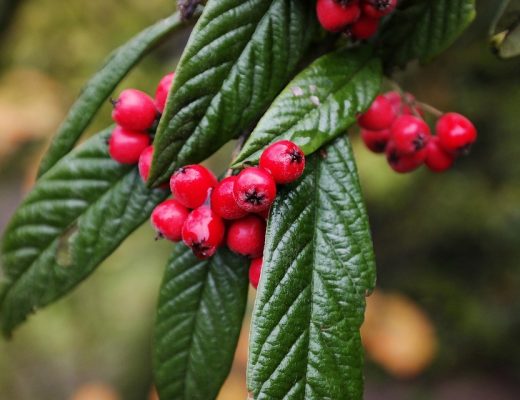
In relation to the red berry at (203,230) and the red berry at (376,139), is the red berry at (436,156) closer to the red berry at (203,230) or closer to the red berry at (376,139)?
the red berry at (376,139)

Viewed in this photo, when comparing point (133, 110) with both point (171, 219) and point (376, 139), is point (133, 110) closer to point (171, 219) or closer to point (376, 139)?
point (171, 219)

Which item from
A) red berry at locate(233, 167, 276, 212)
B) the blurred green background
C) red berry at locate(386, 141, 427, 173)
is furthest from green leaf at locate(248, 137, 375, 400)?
the blurred green background

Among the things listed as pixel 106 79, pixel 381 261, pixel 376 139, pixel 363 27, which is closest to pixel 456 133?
pixel 376 139

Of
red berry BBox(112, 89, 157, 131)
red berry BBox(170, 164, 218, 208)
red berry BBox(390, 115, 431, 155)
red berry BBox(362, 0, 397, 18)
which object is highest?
red berry BBox(362, 0, 397, 18)

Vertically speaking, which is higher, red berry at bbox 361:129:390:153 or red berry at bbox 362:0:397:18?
red berry at bbox 362:0:397:18

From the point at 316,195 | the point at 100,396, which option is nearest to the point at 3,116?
the point at 100,396

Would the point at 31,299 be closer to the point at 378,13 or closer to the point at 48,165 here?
the point at 48,165

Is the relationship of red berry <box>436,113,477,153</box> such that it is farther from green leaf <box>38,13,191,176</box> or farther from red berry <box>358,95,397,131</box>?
green leaf <box>38,13,191,176</box>
